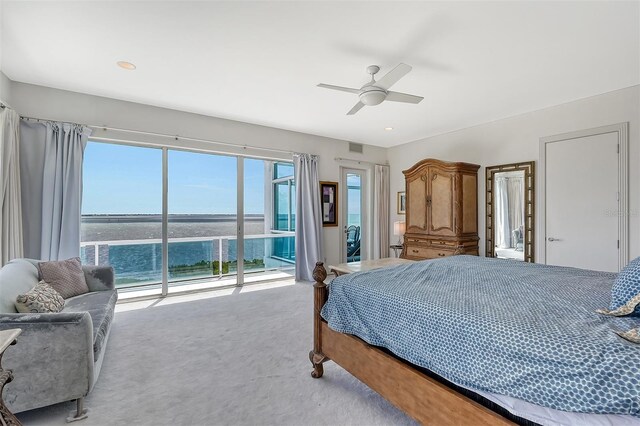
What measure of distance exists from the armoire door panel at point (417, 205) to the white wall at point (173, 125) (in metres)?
1.40

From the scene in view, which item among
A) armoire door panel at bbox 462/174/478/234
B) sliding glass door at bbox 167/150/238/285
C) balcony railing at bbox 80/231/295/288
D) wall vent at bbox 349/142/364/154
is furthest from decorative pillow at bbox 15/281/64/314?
wall vent at bbox 349/142/364/154

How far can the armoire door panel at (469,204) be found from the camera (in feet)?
14.0

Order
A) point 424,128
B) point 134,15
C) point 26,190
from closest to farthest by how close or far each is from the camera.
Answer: point 134,15, point 26,190, point 424,128

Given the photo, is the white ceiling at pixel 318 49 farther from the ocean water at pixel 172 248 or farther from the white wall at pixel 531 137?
the ocean water at pixel 172 248

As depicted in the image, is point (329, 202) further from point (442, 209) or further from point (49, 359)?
point (49, 359)

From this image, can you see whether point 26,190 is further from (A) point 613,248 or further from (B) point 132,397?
(A) point 613,248

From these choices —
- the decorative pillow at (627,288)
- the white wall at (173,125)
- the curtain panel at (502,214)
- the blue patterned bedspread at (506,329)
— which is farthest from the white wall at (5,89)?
the curtain panel at (502,214)

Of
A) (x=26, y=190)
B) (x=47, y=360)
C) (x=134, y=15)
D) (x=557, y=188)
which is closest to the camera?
(x=47, y=360)

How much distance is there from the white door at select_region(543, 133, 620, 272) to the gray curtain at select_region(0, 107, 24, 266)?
20.1 feet

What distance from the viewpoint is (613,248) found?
3.22 metres

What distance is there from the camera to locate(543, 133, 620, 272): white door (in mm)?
3244

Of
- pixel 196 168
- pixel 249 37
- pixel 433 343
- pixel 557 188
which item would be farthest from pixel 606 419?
pixel 196 168

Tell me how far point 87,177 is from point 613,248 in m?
6.35

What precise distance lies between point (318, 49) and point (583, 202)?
3.53m
